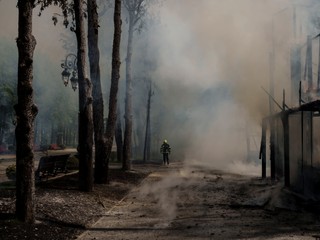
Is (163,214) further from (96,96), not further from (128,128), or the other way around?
(128,128)

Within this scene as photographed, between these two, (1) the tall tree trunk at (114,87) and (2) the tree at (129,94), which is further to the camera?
(2) the tree at (129,94)

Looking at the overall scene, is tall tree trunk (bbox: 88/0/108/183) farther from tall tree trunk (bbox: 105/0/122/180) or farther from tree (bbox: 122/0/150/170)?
tree (bbox: 122/0/150/170)

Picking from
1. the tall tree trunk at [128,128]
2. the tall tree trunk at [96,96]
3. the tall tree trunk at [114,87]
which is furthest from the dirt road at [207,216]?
the tall tree trunk at [128,128]

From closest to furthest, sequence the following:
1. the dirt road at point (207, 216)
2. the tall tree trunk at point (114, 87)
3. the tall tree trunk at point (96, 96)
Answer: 1. the dirt road at point (207, 216)
2. the tall tree trunk at point (96, 96)
3. the tall tree trunk at point (114, 87)

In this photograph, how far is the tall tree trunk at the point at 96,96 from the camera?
1380cm

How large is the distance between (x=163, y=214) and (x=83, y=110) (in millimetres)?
3965

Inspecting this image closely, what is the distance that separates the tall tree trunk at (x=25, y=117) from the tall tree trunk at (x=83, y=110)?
3.89 m

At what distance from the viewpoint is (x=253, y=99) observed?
93.1ft

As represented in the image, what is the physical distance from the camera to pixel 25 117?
7406 millimetres

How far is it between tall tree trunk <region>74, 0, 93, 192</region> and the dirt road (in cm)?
125

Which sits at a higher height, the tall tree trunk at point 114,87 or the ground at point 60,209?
the tall tree trunk at point 114,87

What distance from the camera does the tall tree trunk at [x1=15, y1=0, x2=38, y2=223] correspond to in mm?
7344

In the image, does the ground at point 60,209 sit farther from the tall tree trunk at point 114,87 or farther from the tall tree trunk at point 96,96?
the tall tree trunk at point 114,87

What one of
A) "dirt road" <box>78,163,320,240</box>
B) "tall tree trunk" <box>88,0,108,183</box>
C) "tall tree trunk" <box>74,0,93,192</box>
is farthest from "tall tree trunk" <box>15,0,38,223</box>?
"tall tree trunk" <box>88,0,108,183</box>
